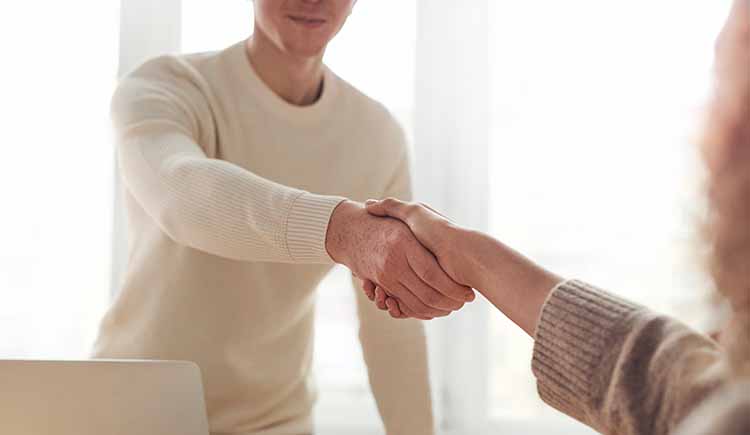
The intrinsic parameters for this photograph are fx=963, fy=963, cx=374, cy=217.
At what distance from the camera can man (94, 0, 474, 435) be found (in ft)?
4.61

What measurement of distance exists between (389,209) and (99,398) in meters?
0.49

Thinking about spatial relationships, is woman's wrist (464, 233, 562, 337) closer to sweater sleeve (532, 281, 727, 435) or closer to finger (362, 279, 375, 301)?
sweater sleeve (532, 281, 727, 435)

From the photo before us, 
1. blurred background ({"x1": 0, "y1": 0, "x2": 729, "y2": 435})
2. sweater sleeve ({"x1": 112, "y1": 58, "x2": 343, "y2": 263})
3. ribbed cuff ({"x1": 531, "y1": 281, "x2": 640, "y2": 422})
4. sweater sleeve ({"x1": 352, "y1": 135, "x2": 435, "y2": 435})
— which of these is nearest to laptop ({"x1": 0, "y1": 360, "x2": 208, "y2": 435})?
sweater sleeve ({"x1": 112, "y1": 58, "x2": 343, "y2": 263})

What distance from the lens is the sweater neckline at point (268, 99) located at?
183cm

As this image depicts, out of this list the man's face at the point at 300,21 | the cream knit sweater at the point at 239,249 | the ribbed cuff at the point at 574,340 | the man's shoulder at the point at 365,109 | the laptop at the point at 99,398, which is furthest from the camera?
the man's shoulder at the point at 365,109

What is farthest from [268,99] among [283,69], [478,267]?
[478,267]

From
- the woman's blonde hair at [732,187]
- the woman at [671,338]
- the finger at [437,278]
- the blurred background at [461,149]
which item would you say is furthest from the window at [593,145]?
the woman's blonde hair at [732,187]

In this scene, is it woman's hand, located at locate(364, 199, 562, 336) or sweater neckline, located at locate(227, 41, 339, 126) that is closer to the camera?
woman's hand, located at locate(364, 199, 562, 336)

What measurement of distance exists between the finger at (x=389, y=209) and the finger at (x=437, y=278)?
0.23ft

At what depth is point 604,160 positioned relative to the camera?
2328 millimetres

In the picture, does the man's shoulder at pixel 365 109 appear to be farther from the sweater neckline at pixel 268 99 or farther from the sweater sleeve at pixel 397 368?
the sweater sleeve at pixel 397 368

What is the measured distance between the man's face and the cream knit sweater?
0.35 ft

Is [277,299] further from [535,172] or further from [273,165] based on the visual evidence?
[535,172]

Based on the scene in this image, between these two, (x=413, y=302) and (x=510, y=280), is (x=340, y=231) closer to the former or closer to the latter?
(x=413, y=302)
